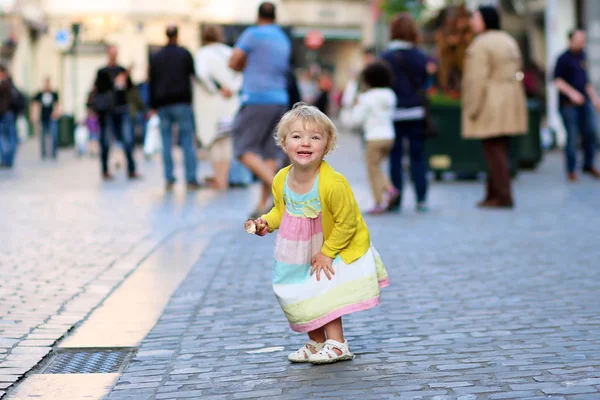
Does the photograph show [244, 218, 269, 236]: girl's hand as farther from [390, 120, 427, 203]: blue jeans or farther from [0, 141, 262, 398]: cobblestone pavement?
[390, 120, 427, 203]: blue jeans

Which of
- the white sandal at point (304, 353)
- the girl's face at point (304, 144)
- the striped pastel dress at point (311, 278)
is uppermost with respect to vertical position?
the girl's face at point (304, 144)

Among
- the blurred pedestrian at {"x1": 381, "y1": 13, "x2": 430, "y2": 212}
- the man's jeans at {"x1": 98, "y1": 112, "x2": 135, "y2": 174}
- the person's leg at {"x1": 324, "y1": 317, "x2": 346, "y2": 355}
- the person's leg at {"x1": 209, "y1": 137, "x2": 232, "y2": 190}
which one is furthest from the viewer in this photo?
the man's jeans at {"x1": 98, "y1": 112, "x2": 135, "y2": 174}

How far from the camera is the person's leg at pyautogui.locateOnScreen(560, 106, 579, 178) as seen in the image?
606 inches

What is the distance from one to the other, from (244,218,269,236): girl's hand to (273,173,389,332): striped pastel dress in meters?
0.10

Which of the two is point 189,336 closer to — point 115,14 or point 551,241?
point 551,241

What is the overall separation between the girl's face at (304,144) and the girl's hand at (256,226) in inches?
10.8

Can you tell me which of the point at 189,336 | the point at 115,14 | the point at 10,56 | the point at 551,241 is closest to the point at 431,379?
the point at 189,336

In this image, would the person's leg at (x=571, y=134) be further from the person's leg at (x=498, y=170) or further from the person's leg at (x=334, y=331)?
the person's leg at (x=334, y=331)

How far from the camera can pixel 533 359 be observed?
4805 mm

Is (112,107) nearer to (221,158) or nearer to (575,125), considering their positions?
(221,158)

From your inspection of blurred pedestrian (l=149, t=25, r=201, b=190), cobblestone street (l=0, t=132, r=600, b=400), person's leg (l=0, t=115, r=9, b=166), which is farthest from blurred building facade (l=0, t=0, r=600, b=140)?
cobblestone street (l=0, t=132, r=600, b=400)

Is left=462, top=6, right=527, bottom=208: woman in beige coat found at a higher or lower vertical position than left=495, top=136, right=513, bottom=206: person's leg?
higher

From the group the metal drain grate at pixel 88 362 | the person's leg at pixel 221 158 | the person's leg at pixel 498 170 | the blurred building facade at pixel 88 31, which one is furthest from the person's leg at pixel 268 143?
the blurred building facade at pixel 88 31

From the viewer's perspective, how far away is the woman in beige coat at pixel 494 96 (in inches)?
464
